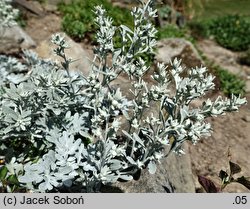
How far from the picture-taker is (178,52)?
7.23m

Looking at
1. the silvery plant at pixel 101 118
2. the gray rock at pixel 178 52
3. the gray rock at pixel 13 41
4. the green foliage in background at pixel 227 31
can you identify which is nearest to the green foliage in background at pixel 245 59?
the green foliage in background at pixel 227 31

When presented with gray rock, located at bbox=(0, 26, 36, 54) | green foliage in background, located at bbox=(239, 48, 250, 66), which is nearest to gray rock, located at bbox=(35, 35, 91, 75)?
gray rock, located at bbox=(0, 26, 36, 54)

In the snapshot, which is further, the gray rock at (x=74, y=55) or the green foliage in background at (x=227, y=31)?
the green foliage in background at (x=227, y=31)

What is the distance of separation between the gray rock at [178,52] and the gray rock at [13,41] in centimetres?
193

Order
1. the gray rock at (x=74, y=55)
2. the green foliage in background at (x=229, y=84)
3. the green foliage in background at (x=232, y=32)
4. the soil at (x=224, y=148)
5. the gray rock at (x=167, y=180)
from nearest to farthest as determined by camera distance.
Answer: the gray rock at (x=167, y=180) → the soil at (x=224, y=148) → the gray rock at (x=74, y=55) → the green foliage in background at (x=229, y=84) → the green foliage in background at (x=232, y=32)

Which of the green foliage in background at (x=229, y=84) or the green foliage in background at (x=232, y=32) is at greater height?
the green foliage in background at (x=232, y=32)

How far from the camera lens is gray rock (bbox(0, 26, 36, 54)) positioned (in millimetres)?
6789

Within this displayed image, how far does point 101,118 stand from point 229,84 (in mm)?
4606

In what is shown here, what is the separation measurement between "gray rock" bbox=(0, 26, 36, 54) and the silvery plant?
3.46 meters

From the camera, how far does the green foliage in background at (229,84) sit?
7.02m

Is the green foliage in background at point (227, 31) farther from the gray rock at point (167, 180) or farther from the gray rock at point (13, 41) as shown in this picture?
the gray rock at point (167, 180)

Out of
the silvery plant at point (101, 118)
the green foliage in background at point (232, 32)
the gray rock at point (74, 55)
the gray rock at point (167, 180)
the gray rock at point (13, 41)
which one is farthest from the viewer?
the green foliage in background at point (232, 32)

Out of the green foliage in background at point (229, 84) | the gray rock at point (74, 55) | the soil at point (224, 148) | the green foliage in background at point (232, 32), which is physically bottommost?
the soil at point (224, 148)

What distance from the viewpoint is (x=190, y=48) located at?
7.31 m
